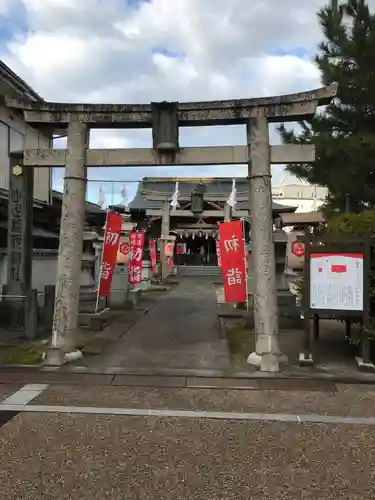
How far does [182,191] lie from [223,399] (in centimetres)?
3211

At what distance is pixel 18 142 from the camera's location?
15.2 m

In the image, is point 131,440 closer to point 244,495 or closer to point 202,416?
point 202,416

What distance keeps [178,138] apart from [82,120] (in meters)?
1.74

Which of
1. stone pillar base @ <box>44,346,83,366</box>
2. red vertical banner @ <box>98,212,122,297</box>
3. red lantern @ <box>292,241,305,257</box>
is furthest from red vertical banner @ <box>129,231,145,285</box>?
stone pillar base @ <box>44,346,83,366</box>

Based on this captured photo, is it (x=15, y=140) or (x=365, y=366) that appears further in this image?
(x=15, y=140)

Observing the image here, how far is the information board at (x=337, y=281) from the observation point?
7395mm

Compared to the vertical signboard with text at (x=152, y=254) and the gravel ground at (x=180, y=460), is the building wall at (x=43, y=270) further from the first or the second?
the vertical signboard with text at (x=152, y=254)

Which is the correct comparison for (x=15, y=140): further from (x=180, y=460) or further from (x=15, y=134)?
(x=180, y=460)

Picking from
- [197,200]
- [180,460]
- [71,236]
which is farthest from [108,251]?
[197,200]

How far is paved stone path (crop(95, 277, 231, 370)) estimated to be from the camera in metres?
7.98

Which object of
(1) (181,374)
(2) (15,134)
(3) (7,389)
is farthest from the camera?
(2) (15,134)

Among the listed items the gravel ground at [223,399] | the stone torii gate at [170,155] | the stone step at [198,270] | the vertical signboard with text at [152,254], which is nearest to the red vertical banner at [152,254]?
the vertical signboard with text at [152,254]

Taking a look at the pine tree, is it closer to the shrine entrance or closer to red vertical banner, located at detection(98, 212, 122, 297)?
red vertical banner, located at detection(98, 212, 122, 297)

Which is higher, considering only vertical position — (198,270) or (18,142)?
(18,142)
